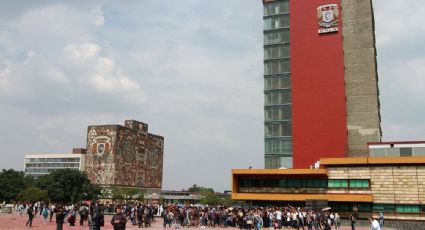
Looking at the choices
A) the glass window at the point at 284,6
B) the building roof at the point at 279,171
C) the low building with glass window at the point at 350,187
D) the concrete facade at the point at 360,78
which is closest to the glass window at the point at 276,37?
the glass window at the point at 284,6

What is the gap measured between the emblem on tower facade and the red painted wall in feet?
2.03

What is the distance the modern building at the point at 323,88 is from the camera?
63500mm

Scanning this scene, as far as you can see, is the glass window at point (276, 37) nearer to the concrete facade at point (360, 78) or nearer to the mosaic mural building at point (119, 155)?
the concrete facade at point (360, 78)

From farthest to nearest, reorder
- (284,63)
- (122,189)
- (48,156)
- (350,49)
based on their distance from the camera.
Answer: (48,156) < (122,189) < (284,63) < (350,49)

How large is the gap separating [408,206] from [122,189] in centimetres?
7627

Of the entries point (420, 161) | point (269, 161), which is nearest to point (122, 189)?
point (269, 161)

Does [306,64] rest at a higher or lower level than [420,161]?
higher

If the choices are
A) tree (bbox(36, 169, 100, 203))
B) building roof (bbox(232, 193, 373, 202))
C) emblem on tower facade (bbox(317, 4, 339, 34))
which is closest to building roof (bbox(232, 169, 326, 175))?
building roof (bbox(232, 193, 373, 202))

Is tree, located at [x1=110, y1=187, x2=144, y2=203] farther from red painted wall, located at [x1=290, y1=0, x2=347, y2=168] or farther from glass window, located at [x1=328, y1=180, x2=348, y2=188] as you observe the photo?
glass window, located at [x1=328, y1=180, x2=348, y2=188]

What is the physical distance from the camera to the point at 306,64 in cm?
6638

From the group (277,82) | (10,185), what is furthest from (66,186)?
(277,82)

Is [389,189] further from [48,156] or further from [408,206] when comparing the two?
[48,156]

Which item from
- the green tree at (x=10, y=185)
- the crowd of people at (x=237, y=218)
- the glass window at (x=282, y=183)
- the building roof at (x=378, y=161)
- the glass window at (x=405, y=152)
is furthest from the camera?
the green tree at (x=10, y=185)

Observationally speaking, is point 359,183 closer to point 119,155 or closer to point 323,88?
point 323,88
